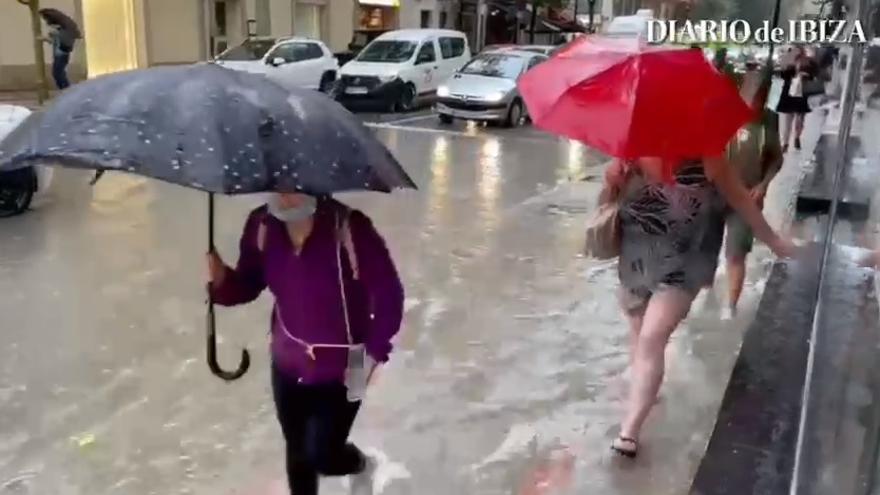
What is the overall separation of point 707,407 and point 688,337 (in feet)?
3.80

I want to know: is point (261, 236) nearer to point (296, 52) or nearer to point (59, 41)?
point (59, 41)

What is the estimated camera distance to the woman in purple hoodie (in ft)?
10.2

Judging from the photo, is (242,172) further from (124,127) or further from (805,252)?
(805,252)

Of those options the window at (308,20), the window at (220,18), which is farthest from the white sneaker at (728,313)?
the window at (308,20)

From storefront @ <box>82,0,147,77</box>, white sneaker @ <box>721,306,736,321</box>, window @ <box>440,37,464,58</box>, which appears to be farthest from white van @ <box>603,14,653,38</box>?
storefront @ <box>82,0,147,77</box>

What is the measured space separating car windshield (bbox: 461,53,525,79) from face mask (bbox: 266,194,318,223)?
1758cm

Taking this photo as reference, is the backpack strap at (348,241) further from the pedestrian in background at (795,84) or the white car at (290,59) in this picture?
the white car at (290,59)

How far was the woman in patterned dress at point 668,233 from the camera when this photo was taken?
13.6ft

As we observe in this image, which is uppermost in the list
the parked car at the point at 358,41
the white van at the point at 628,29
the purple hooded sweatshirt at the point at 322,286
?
the white van at the point at 628,29

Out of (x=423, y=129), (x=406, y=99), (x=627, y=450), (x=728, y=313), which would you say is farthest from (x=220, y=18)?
(x=627, y=450)

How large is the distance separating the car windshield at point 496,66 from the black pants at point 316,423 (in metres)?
17.5

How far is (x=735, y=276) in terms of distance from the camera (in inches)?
257

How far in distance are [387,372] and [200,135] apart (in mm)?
3219

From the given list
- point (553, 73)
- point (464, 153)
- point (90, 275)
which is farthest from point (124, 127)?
point (464, 153)
